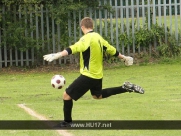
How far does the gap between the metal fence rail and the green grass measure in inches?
43.6

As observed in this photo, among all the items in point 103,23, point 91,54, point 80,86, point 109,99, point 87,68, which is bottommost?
point 109,99

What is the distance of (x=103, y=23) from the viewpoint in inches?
Answer: 917

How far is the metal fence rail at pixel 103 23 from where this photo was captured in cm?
2294

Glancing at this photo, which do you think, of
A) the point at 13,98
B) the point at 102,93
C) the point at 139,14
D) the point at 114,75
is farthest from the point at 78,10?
the point at 102,93

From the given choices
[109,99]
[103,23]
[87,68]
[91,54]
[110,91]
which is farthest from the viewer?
[103,23]

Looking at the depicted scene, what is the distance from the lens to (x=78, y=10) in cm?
2303

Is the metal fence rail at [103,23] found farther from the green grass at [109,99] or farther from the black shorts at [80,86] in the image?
the black shorts at [80,86]

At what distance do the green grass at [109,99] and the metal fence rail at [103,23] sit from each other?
111 centimetres

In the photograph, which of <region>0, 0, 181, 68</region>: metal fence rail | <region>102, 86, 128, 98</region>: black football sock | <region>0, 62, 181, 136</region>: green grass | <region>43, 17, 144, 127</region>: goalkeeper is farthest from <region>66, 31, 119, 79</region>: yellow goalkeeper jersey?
<region>0, 0, 181, 68</region>: metal fence rail

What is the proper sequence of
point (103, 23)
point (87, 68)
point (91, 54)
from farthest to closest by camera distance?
point (103, 23), point (87, 68), point (91, 54)

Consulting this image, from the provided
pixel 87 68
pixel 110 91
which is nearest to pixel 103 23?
pixel 110 91

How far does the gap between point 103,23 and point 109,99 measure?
8937 millimetres

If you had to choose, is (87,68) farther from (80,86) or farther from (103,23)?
(103,23)

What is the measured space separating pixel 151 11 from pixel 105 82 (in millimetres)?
6039
